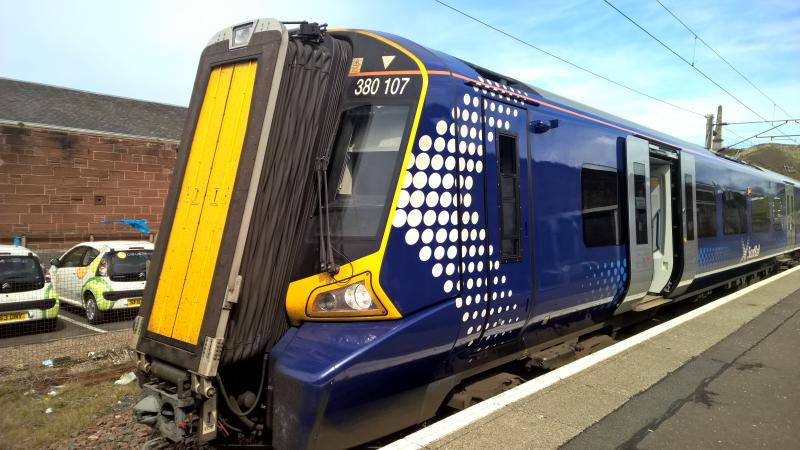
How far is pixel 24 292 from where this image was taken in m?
9.15

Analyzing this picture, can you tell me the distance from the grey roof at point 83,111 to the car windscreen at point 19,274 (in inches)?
597

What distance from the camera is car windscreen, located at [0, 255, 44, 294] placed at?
29.9 ft

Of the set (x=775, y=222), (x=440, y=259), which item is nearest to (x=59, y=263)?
(x=440, y=259)

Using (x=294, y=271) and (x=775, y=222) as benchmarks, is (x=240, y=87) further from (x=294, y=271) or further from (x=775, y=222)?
(x=775, y=222)

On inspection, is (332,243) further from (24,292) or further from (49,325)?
(49,325)

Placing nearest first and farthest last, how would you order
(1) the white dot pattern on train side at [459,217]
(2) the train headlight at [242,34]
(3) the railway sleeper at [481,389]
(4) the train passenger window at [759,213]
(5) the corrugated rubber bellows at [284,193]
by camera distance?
(5) the corrugated rubber bellows at [284,193], (1) the white dot pattern on train side at [459,217], (2) the train headlight at [242,34], (3) the railway sleeper at [481,389], (4) the train passenger window at [759,213]

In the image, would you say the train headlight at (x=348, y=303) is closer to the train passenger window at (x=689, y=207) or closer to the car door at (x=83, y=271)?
the train passenger window at (x=689, y=207)

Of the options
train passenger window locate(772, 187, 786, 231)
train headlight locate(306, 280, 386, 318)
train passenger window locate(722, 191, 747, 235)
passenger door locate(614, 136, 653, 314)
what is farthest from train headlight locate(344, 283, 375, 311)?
train passenger window locate(772, 187, 786, 231)

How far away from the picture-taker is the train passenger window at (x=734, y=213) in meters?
10.3

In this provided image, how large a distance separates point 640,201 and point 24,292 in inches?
386

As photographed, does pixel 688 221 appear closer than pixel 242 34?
No

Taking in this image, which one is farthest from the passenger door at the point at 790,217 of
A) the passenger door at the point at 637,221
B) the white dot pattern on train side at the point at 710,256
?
the passenger door at the point at 637,221

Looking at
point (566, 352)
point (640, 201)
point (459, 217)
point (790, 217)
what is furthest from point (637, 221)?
point (790, 217)

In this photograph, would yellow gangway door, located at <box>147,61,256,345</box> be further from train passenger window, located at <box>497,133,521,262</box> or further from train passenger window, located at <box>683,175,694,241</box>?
train passenger window, located at <box>683,175,694,241</box>
